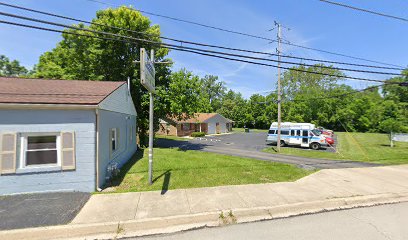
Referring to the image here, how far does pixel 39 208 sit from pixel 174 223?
3880mm

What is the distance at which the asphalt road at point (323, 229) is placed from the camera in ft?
16.3

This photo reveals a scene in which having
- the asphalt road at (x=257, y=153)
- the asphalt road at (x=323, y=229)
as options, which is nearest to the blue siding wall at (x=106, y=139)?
the asphalt road at (x=323, y=229)

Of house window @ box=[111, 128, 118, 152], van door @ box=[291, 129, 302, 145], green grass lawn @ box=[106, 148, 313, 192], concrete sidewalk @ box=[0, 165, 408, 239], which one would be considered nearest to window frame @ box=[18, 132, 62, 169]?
concrete sidewalk @ box=[0, 165, 408, 239]

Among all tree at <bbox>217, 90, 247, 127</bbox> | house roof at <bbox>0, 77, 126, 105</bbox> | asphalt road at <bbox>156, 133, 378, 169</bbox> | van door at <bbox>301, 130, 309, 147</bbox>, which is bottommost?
asphalt road at <bbox>156, 133, 378, 169</bbox>

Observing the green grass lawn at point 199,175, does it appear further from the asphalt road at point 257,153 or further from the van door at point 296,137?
the van door at point 296,137

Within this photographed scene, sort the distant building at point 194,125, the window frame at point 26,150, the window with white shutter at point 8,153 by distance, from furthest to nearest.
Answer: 1. the distant building at point 194,125
2. the window frame at point 26,150
3. the window with white shutter at point 8,153

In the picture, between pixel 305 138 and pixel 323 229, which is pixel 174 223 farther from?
pixel 305 138

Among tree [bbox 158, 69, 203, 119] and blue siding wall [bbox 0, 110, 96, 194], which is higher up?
tree [bbox 158, 69, 203, 119]

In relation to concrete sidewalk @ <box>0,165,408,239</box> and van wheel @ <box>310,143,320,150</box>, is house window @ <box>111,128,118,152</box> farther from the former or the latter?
van wheel @ <box>310,143,320,150</box>

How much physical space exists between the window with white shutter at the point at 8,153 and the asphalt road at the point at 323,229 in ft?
17.6

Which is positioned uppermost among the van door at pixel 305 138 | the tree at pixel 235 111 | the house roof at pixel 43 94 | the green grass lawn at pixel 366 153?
the tree at pixel 235 111

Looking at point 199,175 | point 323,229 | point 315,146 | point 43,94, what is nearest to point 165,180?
point 199,175

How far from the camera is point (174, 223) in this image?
552 centimetres

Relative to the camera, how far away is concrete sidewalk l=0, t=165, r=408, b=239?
5.21 metres
